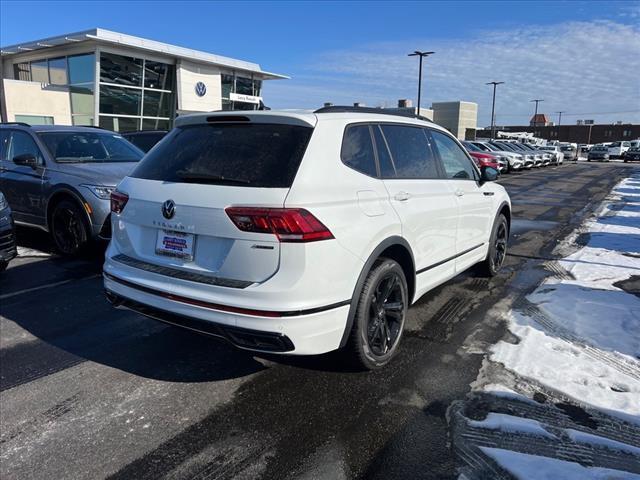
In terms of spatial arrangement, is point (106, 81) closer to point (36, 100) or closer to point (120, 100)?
point (120, 100)

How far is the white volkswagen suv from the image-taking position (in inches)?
110

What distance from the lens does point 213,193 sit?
2.95m

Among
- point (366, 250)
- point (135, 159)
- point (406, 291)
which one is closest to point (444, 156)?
point (406, 291)

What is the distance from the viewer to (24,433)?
2.90m

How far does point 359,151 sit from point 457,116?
72.7 meters

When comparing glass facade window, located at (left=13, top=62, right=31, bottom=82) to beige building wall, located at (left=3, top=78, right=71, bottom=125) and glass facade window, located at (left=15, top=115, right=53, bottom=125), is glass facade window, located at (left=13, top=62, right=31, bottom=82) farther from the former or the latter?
glass facade window, located at (left=15, top=115, right=53, bottom=125)

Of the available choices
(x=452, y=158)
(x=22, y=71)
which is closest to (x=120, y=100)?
(x=22, y=71)

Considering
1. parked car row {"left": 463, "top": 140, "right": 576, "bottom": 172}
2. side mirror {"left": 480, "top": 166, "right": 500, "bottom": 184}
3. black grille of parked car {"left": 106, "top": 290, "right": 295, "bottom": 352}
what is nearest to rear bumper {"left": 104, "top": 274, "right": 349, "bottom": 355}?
black grille of parked car {"left": 106, "top": 290, "right": 295, "bottom": 352}

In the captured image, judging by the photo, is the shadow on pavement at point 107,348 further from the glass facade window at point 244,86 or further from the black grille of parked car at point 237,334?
the glass facade window at point 244,86

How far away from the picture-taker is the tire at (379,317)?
3.25m

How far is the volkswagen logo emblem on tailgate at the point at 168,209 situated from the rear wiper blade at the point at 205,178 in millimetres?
189

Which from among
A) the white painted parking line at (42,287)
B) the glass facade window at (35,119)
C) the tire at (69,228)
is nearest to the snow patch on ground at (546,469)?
the white painted parking line at (42,287)

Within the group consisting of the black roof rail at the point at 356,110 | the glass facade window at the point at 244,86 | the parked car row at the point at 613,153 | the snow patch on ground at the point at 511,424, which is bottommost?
the snow patch on ground at the point at 511,424

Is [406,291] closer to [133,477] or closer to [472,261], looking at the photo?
[472,261]
